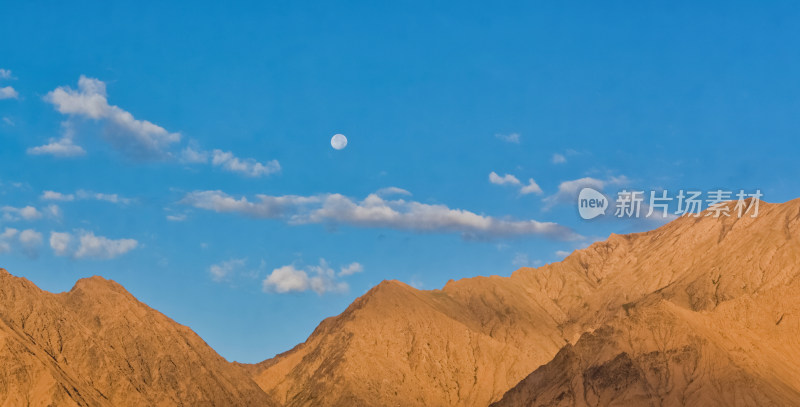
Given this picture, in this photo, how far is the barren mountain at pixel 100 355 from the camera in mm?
150625

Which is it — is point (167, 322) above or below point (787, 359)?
above

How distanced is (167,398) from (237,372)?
2841 cm

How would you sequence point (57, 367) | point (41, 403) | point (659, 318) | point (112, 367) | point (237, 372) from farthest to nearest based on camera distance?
1. point (237, 372)
2. point (659, 318)
3. point (112, 367)
4. point (57, 367)
5. point (41, 403)

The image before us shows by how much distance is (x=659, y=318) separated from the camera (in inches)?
7323

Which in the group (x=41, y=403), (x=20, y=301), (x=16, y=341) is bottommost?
(x=41, y=403)

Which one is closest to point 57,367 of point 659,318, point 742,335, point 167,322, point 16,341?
point 16,341

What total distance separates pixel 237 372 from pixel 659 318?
3068 inches

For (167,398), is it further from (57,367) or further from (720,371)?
(720,371)

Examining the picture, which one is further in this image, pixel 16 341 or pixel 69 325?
pixel 69 325

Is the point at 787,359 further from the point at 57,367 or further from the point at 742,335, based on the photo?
the point at 57,367

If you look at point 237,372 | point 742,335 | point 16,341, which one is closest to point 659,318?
point 742,335

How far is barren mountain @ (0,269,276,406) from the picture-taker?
151 metres

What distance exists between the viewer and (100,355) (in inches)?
6772

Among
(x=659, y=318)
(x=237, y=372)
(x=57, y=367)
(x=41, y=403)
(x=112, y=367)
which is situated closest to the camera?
(x=41, y=403)
